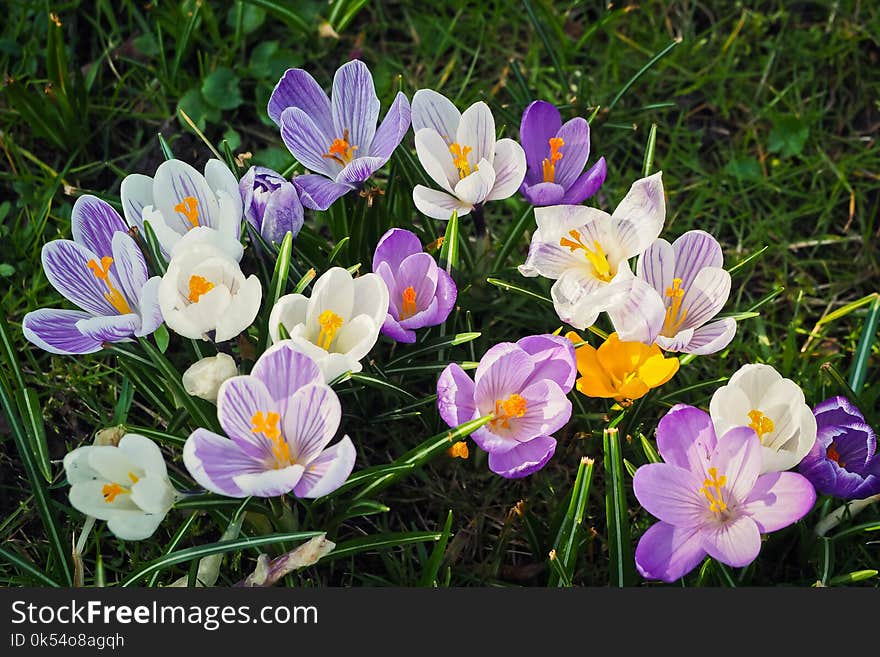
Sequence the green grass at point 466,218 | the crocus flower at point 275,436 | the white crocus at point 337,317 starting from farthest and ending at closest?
the green grass at point 466,218 < the white crocus at point 337,317 < the crocus flower at point 275,436

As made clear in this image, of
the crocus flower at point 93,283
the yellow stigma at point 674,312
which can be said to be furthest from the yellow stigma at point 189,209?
the yellow stigma at point 674,312

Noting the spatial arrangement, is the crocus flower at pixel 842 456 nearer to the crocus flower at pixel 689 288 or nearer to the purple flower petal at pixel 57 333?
the crocus flower at pixel 689 288

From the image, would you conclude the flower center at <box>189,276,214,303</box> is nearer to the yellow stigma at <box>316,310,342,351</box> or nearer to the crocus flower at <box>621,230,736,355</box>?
the yellow stigma at <box>316,310,342,351</box>

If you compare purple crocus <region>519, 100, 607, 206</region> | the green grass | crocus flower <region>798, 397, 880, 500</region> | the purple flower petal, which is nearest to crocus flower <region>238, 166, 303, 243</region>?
the green grass

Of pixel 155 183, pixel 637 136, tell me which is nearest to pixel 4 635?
pixel 155 183

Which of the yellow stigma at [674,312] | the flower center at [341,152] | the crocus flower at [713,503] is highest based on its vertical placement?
the flower center at [341,152]

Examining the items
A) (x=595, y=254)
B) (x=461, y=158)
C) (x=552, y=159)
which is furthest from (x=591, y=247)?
(x=461, y=158)

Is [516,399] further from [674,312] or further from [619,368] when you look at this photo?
[674,312]
